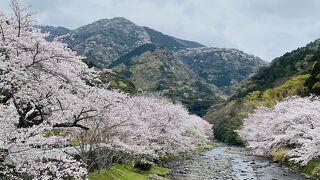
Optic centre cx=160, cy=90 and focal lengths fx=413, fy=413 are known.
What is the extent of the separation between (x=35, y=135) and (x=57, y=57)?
3.43m

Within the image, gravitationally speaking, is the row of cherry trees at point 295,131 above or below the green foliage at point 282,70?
below

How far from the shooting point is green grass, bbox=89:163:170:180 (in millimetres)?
32281

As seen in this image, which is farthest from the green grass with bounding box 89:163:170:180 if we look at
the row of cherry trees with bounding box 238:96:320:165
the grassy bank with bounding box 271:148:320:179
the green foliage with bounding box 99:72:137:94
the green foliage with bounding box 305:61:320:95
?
the green foliage with bounding box 99:72:137:94

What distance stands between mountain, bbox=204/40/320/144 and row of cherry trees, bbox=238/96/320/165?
15867 mm

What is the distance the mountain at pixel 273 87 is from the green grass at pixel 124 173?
47567 mm

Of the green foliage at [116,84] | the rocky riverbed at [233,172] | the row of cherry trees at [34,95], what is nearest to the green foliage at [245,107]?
the green foliage at [116,84]

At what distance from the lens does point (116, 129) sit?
34.4m

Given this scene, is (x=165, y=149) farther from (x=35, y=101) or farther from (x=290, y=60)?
(x=290, y=60)

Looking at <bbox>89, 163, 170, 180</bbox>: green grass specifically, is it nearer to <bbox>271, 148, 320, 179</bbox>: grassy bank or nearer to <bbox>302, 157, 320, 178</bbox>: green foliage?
<bbox>302, 157, 320, 178</bbox>: green foliage

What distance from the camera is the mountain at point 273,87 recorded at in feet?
334

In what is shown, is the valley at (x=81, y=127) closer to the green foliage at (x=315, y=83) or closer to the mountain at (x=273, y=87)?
the green foliage at (x=315, y=83)

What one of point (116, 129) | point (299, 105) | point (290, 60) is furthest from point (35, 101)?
point (290, 60)

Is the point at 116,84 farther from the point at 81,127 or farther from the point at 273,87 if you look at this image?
the point at 81,127

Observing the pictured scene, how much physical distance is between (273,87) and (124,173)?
12626 centimetres
